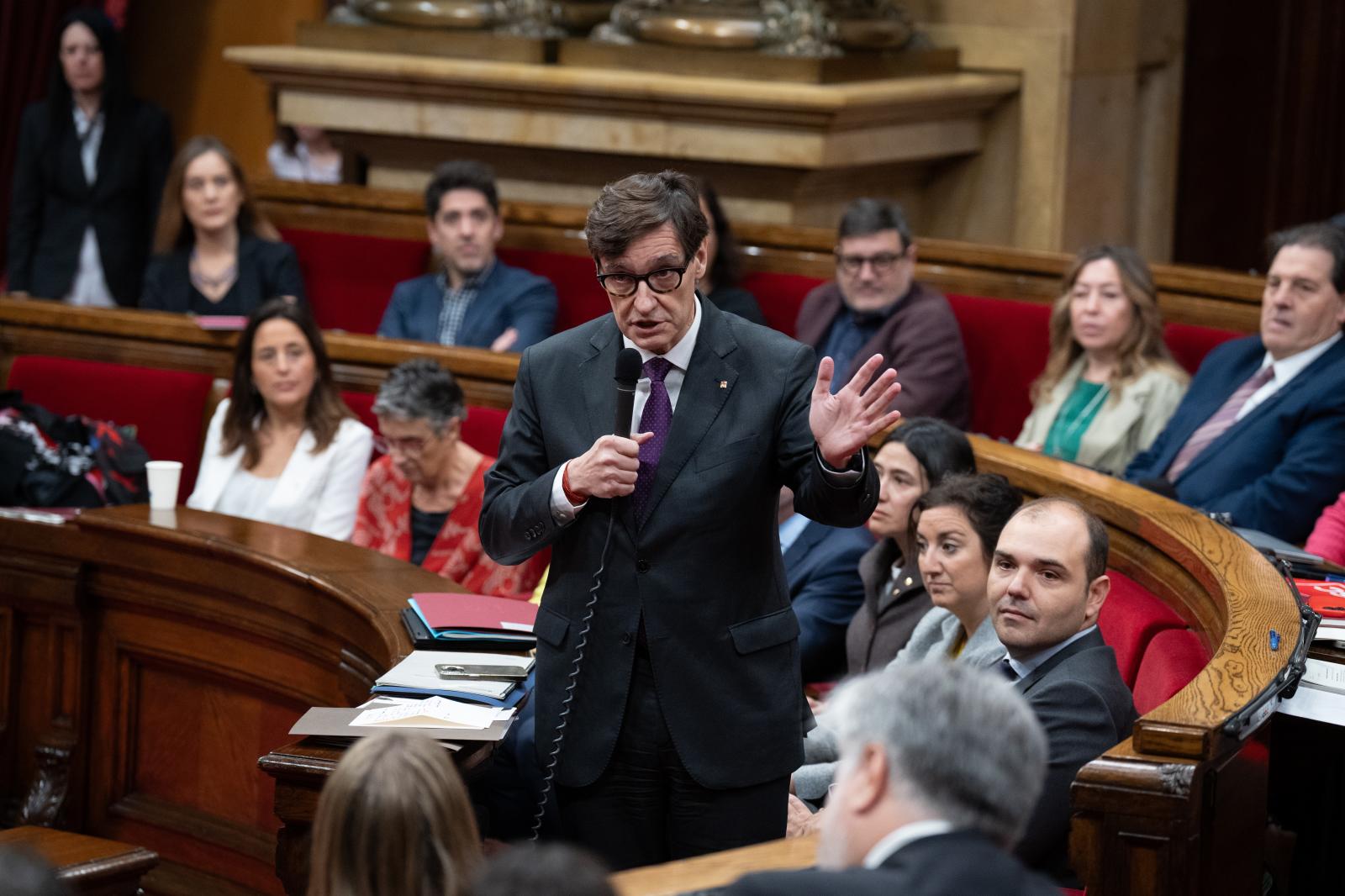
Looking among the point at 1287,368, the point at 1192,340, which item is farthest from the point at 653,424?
the point at 1192,340

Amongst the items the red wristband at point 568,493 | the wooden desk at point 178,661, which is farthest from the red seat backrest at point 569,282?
the red wristband at point 568,493

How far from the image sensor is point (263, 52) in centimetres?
611

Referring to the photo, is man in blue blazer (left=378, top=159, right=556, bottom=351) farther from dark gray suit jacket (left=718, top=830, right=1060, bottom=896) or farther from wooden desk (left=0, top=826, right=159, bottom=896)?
dark gray suit jacket (left=718, top=830, right=1060, bottom=896)

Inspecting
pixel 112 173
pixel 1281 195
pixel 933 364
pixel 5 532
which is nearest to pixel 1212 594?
pixel 933 364

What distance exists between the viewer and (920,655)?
309 cm

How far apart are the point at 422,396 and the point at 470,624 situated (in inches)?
42.9

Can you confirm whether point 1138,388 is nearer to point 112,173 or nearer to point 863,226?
point 863,226

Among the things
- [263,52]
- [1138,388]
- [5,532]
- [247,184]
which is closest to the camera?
[5,532]

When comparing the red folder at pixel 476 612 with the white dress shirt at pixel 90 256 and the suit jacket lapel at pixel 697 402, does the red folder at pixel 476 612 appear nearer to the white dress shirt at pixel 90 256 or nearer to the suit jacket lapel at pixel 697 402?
the suit jacket lapel at pixel 697 402

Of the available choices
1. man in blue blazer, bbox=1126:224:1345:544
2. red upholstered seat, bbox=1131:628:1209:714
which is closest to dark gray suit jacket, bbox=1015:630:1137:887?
red upholstered seat, bbox=1131:628:1209:714

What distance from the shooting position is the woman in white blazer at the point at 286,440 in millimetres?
4168

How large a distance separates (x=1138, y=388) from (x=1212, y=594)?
1.61 m

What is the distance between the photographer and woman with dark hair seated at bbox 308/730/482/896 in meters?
1.69

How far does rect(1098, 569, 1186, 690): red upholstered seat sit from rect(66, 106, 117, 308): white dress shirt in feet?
12.3
